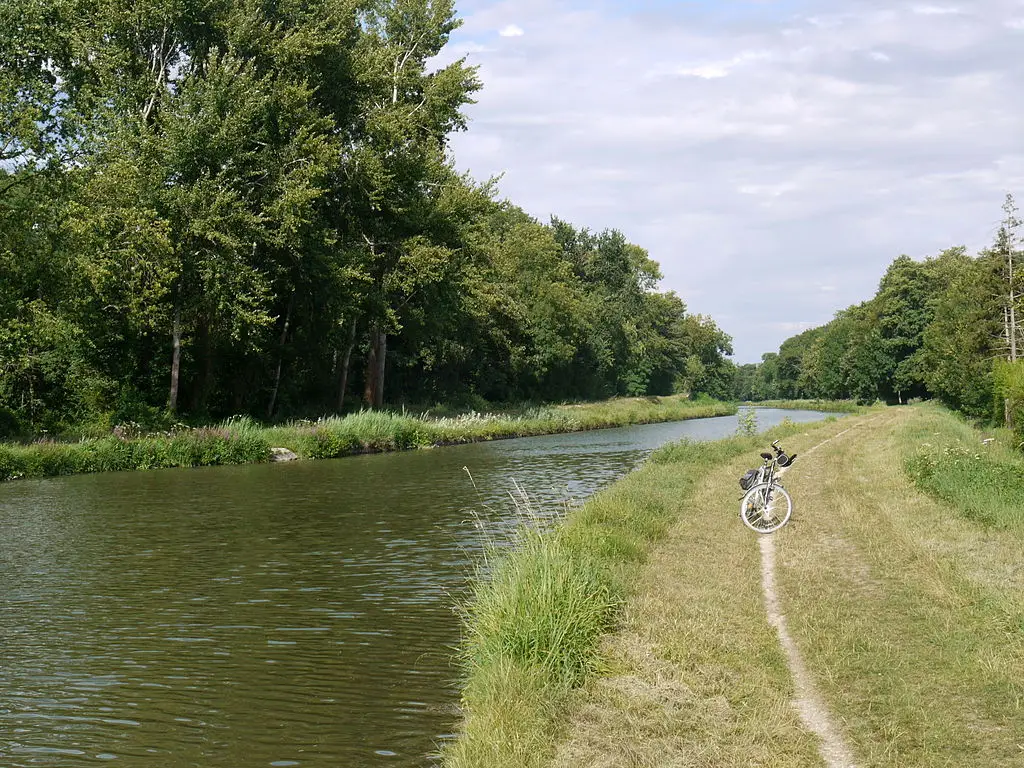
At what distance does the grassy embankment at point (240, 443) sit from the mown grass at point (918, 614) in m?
20.5

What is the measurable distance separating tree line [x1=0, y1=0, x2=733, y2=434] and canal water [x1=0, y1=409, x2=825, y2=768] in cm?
1102

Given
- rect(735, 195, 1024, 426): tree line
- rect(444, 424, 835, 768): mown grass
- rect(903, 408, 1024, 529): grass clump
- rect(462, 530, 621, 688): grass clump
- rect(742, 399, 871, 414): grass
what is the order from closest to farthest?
rect(444, 424, 835, 768): mown grass
rect(462, 530, 621, 688): grass clump
rect(903, 408, 1024, 529): grass clump
rect(735, 195, 1024, 426): tree line
rect(742, 399, 871, 414): grass

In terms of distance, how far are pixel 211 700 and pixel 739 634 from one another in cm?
499

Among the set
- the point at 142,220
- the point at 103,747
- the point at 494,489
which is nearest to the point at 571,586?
the point at 103,747

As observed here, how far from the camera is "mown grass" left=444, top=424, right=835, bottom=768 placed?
258 inches

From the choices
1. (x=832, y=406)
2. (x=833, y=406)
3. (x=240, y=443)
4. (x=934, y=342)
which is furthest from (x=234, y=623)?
(x=832, y=406)

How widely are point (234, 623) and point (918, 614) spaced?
7739mm

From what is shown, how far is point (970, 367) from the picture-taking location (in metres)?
52.6

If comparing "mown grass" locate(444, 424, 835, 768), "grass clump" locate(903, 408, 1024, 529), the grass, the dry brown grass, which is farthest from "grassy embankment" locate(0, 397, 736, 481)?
the grass

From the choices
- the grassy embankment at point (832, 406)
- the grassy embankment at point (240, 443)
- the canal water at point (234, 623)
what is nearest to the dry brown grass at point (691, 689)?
the canal water at point (234, 623)

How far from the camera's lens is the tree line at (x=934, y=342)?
47.8m

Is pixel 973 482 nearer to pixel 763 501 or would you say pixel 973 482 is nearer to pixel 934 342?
pixel 763 501

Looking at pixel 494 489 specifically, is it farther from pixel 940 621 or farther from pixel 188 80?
pixel 188 80

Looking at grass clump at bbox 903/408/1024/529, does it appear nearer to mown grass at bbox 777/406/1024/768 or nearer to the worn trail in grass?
mown grass at bbox 777/406/1024/768
